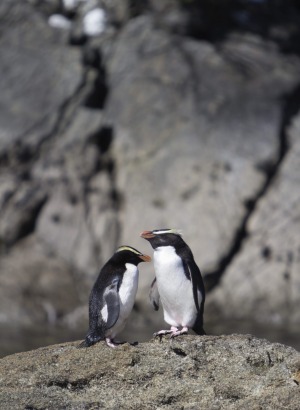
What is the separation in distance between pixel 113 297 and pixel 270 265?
10.8m

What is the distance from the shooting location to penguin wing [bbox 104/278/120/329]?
8031 millimetres

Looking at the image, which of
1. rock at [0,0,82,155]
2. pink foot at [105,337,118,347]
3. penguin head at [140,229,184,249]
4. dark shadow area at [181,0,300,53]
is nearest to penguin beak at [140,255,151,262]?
penguin head at [140,229,184,249]

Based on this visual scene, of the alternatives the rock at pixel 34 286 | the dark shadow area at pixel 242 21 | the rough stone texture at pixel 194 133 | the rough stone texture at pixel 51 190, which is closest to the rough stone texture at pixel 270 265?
the rough stone texture at pixel 194 133

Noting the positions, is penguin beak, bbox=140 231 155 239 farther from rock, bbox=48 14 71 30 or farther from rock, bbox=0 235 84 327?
rock, bbox=48 14 71 30

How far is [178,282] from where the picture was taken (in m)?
8.79

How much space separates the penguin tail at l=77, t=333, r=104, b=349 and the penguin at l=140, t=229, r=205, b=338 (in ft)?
2.93

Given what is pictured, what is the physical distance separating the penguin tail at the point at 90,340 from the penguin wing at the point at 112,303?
10 cm

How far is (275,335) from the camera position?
17.0 m

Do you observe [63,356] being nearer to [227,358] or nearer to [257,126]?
[227,358]

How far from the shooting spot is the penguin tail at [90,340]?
7855mm

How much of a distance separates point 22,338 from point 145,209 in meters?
3.45

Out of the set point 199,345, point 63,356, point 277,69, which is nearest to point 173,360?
point 199,345

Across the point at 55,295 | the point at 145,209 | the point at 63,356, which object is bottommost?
the point at 55,295

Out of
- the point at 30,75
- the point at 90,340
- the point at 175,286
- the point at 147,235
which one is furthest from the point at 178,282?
the point at 30,75
